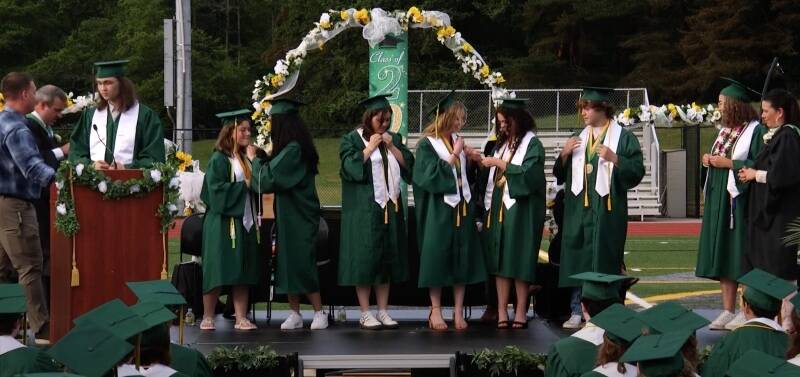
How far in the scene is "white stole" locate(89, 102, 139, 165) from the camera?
33.0ft

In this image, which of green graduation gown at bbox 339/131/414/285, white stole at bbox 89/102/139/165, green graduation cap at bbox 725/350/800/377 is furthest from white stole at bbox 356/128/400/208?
green graduation cap at bbox 725/350/800/377

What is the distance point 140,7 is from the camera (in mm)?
49438

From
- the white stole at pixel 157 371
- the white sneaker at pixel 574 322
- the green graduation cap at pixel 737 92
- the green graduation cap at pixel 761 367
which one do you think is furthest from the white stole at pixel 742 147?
the white stole at pixel 157 371

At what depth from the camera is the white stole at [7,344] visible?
6785 millimetres

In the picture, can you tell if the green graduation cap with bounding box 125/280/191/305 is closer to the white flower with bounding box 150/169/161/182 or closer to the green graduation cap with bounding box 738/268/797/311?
the white flower with bounding box 150/169/161/182

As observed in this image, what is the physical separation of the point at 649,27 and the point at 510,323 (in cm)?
3524

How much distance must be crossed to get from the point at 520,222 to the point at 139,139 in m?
3.11

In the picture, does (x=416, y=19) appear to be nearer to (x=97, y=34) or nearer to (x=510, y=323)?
(x=510, y=323)

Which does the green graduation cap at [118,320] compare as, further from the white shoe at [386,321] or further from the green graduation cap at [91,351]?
the white shoe at [386,321]

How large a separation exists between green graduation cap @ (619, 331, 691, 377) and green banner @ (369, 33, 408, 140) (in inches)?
379

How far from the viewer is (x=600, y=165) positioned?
36.7ft

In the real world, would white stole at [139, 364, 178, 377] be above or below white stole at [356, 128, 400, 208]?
below

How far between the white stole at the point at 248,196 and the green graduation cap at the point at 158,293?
3.01 meters

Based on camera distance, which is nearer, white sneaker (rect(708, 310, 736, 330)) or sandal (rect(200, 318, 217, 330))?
white sneaker (rect(708, 310, 736, 330))
